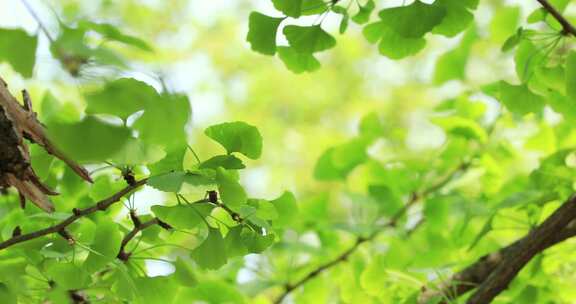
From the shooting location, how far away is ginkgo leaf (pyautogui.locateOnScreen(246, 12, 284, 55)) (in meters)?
0.47

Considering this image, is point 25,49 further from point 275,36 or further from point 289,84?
point 289,84

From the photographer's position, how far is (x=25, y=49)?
1.06 ft

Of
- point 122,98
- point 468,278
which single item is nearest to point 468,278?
point 468,278

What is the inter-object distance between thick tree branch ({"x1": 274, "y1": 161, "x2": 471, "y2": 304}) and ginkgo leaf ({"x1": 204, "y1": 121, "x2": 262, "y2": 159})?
0.40 meters

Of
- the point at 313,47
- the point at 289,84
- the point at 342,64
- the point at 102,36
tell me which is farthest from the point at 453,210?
the point at 342,64

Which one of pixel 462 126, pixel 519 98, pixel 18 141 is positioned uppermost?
pixel 18 141

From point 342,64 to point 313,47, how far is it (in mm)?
3292

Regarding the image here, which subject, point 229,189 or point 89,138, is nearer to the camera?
point 89,138

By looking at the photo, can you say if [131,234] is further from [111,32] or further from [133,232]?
[111,32]

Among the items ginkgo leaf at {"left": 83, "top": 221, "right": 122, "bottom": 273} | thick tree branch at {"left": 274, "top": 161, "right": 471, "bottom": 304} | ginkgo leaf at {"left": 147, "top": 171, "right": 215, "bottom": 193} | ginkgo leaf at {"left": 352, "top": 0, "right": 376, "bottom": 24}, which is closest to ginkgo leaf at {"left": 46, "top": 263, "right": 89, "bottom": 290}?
ginkgo leaf at {"left": 83, "top": 221, "right": 122, "bottom": 273}

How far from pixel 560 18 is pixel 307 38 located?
0.16 meters

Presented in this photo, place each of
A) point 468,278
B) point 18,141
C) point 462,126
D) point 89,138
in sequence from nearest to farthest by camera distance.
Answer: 1. point 89,138
2. point 18,141
3. point 468,278
4. point 462,126

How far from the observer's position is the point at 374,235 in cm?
83

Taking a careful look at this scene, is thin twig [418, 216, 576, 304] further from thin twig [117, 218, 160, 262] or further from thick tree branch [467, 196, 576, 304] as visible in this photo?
thin twig [117, 218, 160, 262]
